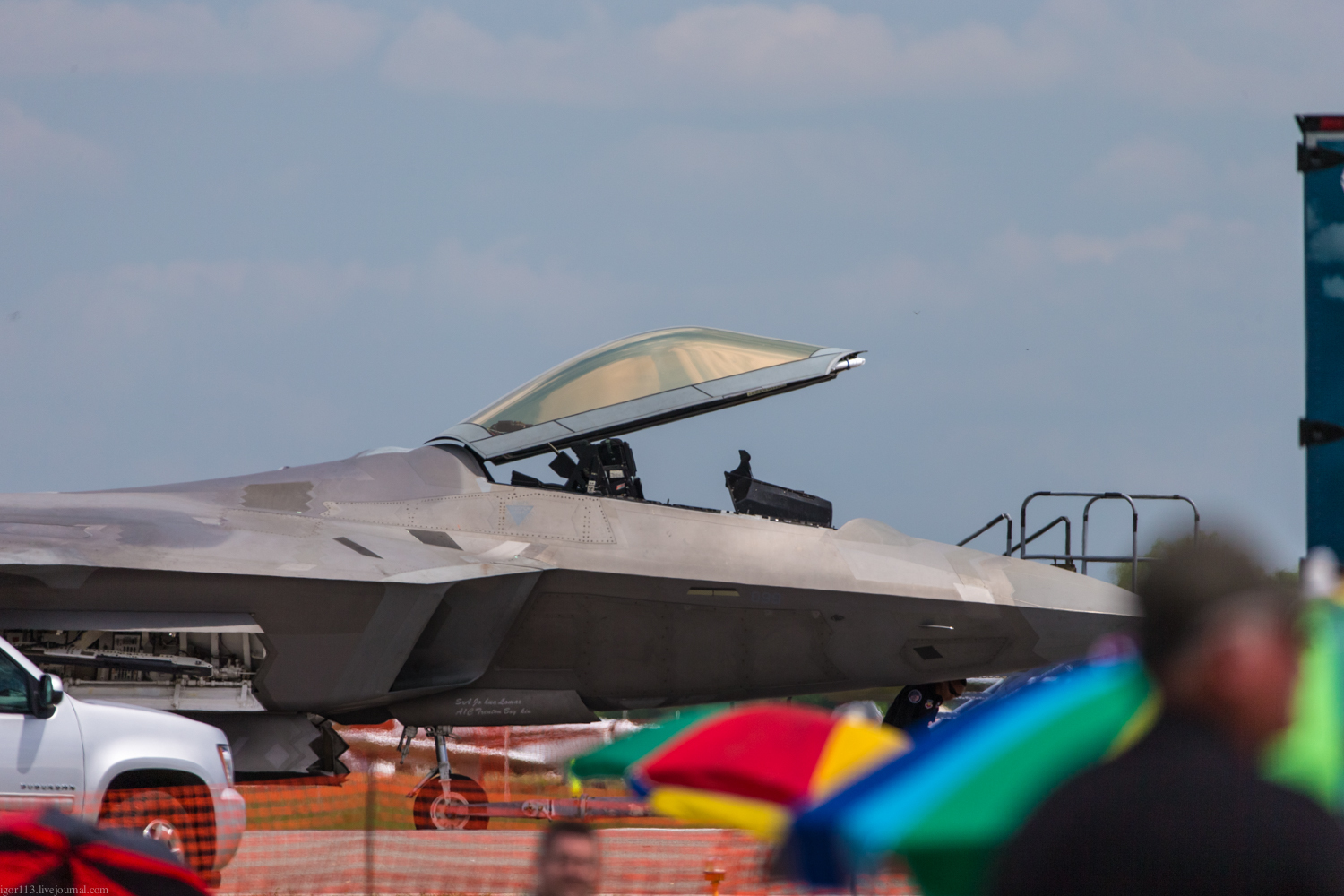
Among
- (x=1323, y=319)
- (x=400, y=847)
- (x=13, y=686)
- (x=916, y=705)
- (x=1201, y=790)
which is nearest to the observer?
(x=1201, y=790)

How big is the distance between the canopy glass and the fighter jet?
0.02 meters

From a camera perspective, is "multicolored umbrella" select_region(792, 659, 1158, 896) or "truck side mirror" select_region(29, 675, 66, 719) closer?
"multicolored umbrella" select_region(792, 659, 1158, 896)

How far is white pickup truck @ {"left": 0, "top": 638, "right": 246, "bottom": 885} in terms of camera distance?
23.9 feet

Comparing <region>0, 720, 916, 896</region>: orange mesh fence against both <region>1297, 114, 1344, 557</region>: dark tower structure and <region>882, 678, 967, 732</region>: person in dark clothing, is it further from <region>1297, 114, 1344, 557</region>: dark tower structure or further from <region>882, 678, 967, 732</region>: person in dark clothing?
<region>1297, 114, 1344, 557</region>: dark tower structure

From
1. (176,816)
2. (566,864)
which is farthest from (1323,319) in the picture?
(176,816)

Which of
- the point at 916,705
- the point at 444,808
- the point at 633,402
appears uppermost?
the point at 633,402

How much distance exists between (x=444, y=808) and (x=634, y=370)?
13.5 feet

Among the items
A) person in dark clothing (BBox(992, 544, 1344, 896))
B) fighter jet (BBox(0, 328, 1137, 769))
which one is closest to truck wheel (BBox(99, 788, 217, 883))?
fighter jet (BBox(0, 328, 1137, 769))

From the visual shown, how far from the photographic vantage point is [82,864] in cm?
348

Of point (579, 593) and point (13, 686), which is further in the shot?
point (579, 593)

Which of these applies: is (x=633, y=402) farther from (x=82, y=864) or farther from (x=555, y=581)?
(x=82, y=864)

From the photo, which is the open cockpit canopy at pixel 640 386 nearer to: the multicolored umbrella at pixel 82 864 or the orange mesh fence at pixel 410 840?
the orange mesh fence at pixel 410 840

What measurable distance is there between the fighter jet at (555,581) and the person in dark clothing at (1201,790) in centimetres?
847

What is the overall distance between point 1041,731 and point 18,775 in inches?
245
